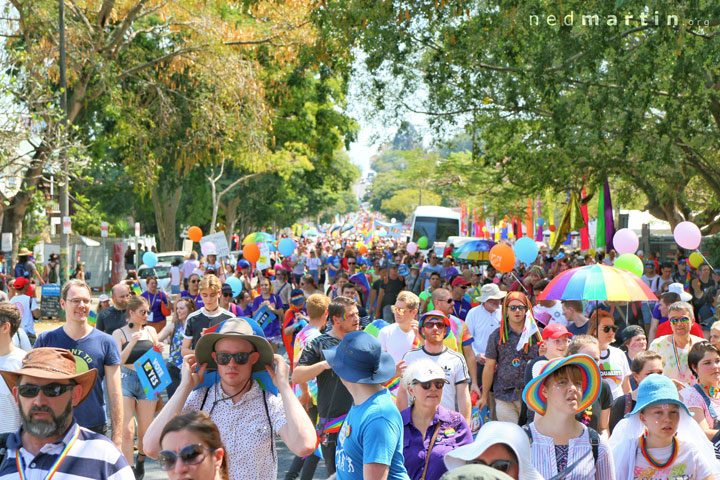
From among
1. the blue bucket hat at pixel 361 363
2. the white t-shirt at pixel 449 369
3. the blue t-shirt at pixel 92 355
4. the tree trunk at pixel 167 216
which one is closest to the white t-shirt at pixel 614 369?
the white t-shirt at pixel 449 369

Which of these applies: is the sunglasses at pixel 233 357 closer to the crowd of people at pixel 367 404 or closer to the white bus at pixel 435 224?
the crowd of people at pixel 367 404

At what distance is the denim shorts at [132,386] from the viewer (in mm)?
7660

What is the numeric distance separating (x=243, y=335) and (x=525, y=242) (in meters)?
14.1

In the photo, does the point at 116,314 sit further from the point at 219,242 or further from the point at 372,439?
the point at 219,242

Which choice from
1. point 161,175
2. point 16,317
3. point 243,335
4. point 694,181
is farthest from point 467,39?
point 694,181

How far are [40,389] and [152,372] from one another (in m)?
2.98

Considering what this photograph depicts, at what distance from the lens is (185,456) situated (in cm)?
298

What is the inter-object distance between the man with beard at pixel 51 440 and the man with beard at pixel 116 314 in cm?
547

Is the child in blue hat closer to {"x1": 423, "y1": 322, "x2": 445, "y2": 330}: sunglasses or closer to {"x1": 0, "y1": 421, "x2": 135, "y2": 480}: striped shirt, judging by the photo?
{"x1": 423, "y1": 322, "x2": 445, "y2": 330}: sunglasses

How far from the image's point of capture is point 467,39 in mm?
14750

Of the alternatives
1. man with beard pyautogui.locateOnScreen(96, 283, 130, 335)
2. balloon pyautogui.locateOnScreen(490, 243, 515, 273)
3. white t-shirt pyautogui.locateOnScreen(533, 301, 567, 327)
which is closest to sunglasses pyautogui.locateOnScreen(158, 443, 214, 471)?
man with beard pyautogui.locateOnScreen(96, 283, 130, 335)

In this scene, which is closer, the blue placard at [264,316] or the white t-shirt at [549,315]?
the white t-shirt at [549,315]

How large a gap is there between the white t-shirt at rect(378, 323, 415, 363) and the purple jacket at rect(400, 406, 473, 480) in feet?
8.53

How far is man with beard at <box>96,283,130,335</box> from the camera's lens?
8977 millimetres
